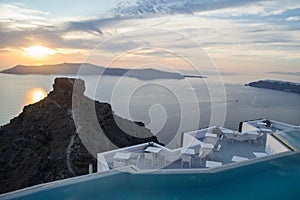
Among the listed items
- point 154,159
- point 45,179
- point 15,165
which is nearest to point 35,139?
point 15,165

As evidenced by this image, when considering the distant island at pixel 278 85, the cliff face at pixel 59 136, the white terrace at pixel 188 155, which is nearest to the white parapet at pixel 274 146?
the white terrace at pixel 188 155

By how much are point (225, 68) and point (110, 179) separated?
10709mm

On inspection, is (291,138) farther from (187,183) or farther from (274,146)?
(187,183)

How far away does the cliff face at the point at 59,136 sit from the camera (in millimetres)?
17594

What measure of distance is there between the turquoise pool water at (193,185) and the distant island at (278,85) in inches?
414

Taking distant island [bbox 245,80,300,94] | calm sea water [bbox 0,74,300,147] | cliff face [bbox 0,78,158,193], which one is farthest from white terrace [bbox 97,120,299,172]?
cliff face [bbox 0,78,158,193]

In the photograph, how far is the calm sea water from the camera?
1076 centimetres

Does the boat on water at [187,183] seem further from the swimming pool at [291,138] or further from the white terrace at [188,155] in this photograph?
the white terrace at [188,155]

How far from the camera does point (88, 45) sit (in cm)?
1226

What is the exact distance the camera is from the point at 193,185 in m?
3.54

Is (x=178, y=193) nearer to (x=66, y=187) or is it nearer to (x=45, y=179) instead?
(x=66, y=187)

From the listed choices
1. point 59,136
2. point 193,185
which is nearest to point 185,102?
point 193,185

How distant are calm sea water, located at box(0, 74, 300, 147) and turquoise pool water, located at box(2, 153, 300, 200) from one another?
6131 mm

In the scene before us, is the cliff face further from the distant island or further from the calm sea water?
the distant island
